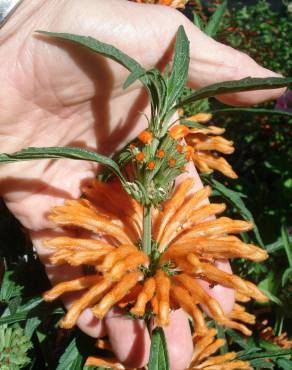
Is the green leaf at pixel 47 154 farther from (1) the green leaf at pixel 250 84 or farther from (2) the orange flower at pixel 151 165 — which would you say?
(1) the green leaf at pixel 250 84

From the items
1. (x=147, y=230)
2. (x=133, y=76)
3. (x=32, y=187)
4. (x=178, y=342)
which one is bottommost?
(x=178, y=342)

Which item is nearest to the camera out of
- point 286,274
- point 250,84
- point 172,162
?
point 250,84

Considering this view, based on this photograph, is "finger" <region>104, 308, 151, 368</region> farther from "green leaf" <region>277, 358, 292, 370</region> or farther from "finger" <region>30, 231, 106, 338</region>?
"green leaf" <region>277, 358, 292, 370</region>

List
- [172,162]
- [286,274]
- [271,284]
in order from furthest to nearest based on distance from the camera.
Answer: [271,284] → [286,274] → [172,162]

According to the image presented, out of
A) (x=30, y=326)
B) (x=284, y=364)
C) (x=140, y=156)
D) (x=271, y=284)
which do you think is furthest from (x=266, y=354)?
(x=140, y=156)

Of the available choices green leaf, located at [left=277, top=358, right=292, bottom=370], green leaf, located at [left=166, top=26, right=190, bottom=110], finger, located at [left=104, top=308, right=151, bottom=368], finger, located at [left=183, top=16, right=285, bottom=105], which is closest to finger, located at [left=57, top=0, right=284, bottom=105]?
finger, located at [left=183, top=16, right=285, bottom=105]

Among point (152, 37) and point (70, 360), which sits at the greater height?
point (152, 37)

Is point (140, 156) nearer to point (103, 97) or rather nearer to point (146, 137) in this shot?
point (146, 137)
